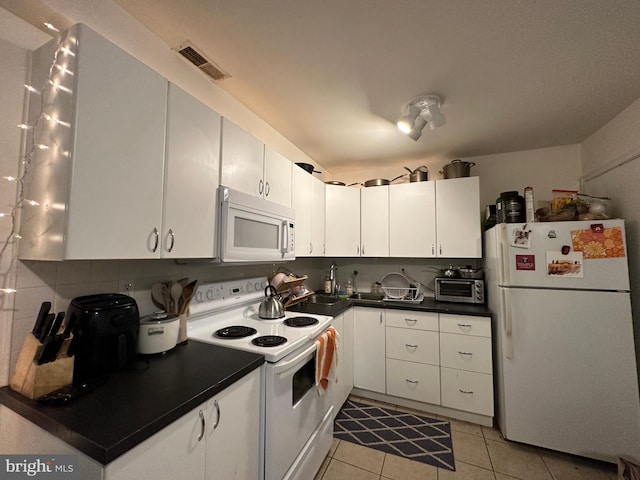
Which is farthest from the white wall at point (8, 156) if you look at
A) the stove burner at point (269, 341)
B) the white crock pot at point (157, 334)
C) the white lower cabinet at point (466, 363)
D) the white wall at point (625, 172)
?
the white wall at point (625, 172)

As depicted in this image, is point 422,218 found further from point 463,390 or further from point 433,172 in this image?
point 463,390

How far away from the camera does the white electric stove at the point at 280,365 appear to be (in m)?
1.18

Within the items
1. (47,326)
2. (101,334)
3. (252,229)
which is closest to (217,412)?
(101,334)

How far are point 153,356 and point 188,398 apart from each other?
18.5 inches

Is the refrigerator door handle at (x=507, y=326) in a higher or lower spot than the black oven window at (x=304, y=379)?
higher

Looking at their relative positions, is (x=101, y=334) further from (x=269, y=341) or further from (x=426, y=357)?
(x=426, y=357)

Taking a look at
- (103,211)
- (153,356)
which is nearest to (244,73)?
(103,211)

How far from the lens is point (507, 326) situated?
1885 mm

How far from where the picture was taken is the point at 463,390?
2.15 metres

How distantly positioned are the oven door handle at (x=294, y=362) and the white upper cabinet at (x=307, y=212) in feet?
3.08

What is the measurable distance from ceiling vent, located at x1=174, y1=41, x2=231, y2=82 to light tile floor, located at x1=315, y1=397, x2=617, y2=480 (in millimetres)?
2580

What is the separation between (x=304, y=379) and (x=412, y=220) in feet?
6.25

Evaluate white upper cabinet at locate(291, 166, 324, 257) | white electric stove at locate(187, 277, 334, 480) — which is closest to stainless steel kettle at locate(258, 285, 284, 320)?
white electric stove at locate(187, 277, 334, 480)

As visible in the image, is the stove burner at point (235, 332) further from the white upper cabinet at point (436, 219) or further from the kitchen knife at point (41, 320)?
the white upper cabinet at point (436, 219)
